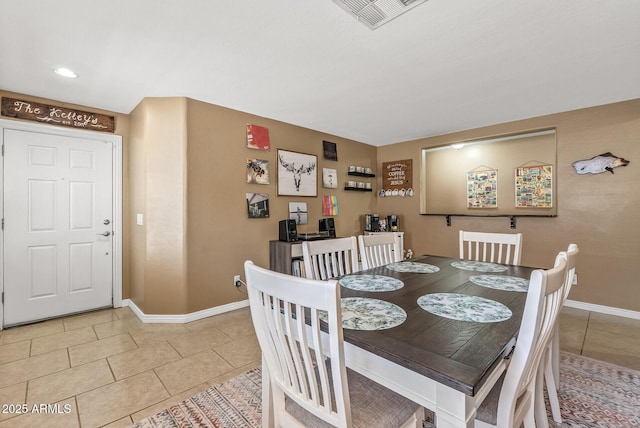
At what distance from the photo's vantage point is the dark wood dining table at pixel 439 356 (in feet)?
2.56

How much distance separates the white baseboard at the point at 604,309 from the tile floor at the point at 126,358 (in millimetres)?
116

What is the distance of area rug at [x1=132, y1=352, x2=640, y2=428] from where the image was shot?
60.5 inches

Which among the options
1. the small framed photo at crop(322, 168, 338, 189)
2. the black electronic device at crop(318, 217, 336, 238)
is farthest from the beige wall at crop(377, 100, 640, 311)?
the black electronic device at crop(318, 217, 336, 238)

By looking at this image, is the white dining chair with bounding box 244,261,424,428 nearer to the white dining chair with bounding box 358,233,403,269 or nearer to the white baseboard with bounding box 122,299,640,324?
the white dining chair with bounding box 358,233,403,269

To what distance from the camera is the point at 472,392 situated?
705 millimetres

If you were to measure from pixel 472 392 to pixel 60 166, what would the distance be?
4007 mm

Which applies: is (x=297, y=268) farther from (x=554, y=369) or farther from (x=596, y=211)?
(x=596, y=211)

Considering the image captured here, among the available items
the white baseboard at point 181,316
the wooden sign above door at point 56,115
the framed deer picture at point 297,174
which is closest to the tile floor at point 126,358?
the white baseboard at point 181,316

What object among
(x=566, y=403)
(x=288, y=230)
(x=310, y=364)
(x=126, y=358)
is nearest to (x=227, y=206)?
(x=288, y=230)

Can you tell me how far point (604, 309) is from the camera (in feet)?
10.2

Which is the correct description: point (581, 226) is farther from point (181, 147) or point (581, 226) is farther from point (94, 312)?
point (94, 312)

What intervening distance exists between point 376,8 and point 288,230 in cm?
236

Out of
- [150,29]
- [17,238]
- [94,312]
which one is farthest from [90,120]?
[94,312]

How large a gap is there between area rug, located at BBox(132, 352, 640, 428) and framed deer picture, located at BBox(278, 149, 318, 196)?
224 centimetres
